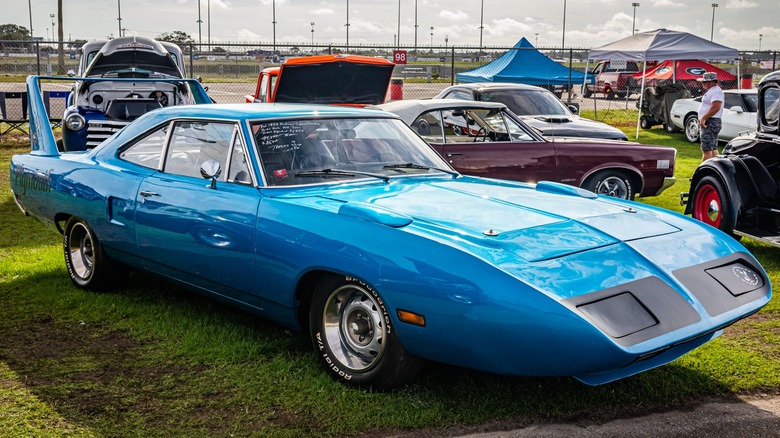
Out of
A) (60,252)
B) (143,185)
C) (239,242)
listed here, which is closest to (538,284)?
(239,242)

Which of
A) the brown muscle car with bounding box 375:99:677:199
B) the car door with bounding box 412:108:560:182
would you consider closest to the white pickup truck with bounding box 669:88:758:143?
the brown muscle car with bounding box 375:99:677:199

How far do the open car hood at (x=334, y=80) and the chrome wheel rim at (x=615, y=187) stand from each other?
4.50 metres

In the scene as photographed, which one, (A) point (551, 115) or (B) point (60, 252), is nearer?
(B) point (60, 252)

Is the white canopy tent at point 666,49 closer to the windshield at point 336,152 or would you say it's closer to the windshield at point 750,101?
the windshield at point 750,101

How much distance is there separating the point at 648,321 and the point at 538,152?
5491 mm

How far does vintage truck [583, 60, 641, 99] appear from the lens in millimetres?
32688

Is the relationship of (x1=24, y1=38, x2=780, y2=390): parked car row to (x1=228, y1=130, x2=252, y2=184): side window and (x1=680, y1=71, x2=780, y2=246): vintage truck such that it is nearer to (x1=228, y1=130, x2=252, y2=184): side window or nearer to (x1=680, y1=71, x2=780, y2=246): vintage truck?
(x1=228, y1=130, x2=252, y2=184): side window

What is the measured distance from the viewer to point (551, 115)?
12.8 meters

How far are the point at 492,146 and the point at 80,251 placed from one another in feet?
14.2

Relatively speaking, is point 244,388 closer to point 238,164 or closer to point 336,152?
point 238,164

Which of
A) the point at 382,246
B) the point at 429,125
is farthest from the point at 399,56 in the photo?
the point at 382,246

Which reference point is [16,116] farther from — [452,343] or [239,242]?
[452,343]

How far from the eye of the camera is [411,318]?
138 inches

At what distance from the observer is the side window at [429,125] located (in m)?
8.40
